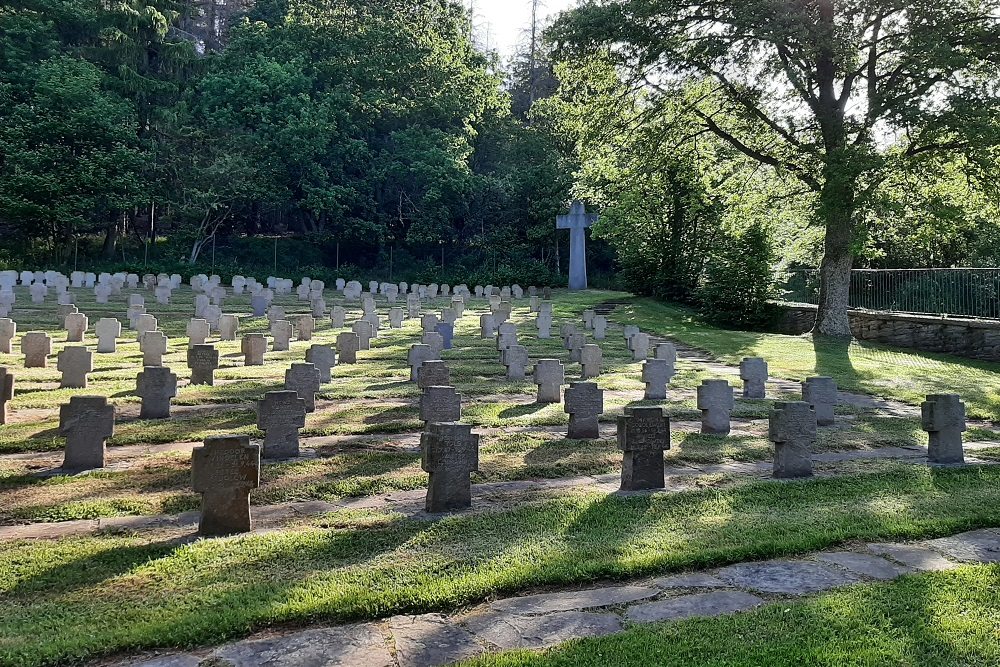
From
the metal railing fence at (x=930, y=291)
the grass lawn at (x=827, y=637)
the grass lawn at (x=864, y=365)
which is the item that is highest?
the metal railing fence at (x=930, y=291)

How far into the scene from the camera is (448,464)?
5.78 m

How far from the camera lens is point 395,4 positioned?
4600 centimetres

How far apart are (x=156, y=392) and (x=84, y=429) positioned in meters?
2.17

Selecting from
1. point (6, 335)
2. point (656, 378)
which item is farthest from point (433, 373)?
point (6, 335)

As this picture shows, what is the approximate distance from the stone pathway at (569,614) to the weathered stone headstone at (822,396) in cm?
452

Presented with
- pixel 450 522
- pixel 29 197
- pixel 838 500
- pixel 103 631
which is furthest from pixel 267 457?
pixel 29 197

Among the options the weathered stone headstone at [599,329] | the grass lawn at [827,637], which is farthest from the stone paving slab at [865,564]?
the weathered stone headstone at [599,329]

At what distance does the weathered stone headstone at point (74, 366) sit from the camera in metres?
10.4

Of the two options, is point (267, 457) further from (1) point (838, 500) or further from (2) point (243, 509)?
(1) point (838, 500)

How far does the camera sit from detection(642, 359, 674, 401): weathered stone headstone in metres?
11.1

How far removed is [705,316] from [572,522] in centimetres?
2245

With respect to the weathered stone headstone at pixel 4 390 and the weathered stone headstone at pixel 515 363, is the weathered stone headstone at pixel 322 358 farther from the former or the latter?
the weathered stone headstone at pixel 4 390

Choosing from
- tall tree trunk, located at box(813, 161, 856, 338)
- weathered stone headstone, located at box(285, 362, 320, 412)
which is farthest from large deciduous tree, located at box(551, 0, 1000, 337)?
weathered stone headstone, located at box(285, 362, 320, 412)

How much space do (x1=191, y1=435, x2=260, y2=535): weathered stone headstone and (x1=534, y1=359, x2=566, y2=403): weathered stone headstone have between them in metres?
5.64
